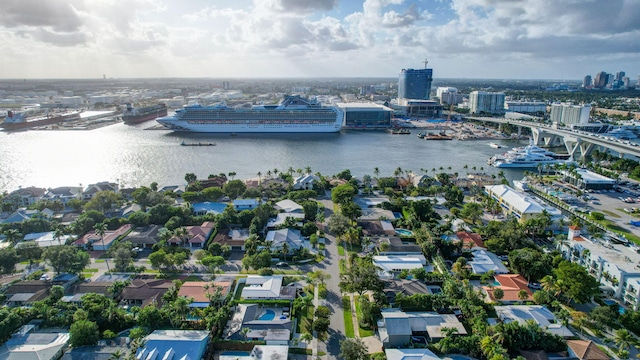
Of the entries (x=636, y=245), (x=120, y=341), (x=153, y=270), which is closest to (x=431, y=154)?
(x=636, y=245)

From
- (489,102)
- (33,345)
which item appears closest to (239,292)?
(33,345)

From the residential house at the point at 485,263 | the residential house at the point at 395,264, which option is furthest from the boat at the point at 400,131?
the residential house at the point at 395,264

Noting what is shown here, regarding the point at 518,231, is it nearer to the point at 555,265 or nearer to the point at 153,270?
the point at 555,265

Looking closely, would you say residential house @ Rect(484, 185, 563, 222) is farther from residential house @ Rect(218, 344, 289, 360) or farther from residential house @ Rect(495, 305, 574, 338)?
residential house @ Rect(218, 344, 289, 360)

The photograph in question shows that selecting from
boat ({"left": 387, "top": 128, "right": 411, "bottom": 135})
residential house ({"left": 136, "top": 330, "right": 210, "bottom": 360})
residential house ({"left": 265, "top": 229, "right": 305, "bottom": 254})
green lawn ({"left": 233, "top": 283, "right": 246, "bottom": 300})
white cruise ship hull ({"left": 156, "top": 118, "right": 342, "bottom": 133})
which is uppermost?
white cruise ship hull ({"left": 156, "top": 118, "right": 342, "bottom": 133})

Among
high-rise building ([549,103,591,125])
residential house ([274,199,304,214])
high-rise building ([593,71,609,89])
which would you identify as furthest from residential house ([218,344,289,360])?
high-rise building ([593,71,609,89])

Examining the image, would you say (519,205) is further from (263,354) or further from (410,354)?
(263,354)

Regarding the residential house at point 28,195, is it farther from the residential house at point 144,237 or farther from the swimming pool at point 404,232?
the swimming pool at point 404,232
